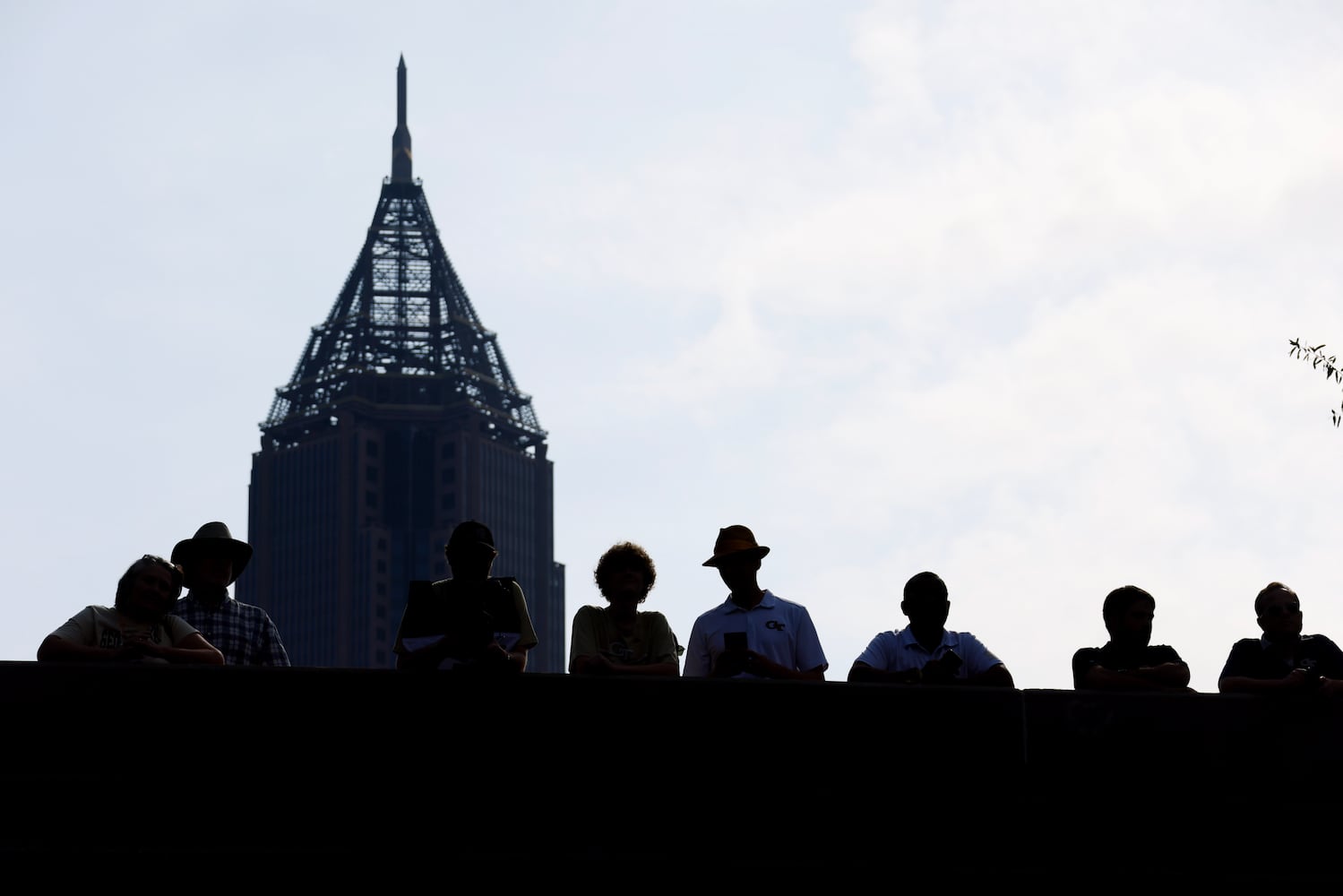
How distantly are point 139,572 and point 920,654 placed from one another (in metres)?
3.84

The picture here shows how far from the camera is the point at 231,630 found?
10.2 meters

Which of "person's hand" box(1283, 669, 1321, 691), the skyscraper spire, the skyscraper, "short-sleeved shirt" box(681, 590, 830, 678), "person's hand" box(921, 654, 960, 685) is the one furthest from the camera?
the skyscraper spire

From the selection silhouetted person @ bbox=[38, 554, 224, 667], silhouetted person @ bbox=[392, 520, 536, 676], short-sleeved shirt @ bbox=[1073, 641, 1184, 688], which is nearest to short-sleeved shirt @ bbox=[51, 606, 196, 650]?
silhouetted person @ bbox=[38, 554, 224, 667]

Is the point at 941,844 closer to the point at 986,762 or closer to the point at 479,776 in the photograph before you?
the point at 986,762

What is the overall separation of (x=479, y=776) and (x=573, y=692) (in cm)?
56

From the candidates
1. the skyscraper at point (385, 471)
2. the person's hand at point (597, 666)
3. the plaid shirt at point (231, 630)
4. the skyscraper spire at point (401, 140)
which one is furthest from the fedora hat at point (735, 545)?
the skyscraper spire at point (401, 140)

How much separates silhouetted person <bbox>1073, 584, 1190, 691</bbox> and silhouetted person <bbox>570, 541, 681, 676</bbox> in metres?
2.05

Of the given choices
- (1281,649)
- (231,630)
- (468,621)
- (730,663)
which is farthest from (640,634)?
(1281,649)

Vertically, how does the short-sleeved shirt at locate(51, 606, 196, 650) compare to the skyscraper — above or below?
below

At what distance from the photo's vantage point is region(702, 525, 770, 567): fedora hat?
10.6 metres

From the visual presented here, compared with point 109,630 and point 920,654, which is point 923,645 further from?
point 109,630

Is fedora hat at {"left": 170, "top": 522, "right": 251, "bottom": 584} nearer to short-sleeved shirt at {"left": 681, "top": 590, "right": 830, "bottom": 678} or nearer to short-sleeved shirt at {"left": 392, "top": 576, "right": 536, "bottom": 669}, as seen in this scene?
short-sleeved shirt at {"left": 392, "top": 576, "right": 536, "bottom": 669}

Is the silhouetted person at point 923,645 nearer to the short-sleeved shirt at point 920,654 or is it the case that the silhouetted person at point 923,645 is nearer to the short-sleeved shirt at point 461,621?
the short-sleeved shirt at point 920,654

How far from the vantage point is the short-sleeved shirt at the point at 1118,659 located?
386 inches
